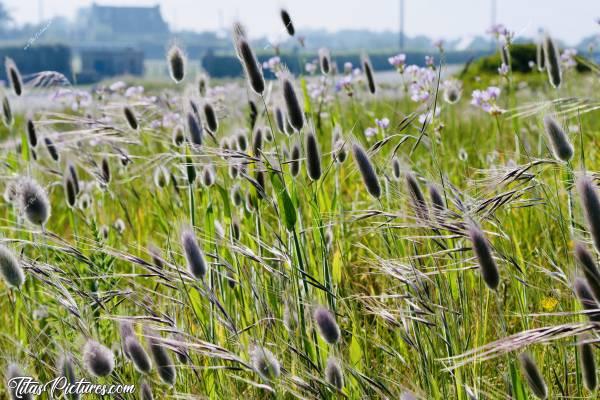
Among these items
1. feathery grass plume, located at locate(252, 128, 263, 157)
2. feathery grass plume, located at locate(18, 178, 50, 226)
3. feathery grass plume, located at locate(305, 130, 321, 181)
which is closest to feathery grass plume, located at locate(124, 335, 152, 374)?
feathery grass plume, located at locate(18, 178, 50, 226)

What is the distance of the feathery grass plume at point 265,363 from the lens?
1.15 metres

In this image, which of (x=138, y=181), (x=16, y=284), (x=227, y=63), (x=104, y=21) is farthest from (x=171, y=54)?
(x=104, y=21)

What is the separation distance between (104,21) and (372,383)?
408ft

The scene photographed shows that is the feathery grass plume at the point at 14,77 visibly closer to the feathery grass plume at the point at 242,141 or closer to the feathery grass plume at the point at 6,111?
the feathery grass plume at the point at 6,111

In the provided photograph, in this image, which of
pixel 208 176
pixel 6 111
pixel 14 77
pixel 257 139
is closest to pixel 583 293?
pixel 257 139

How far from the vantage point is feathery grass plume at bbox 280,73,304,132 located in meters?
1.45

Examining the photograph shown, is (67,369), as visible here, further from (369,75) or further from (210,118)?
(369,75)

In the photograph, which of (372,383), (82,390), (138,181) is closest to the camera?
(372,383)

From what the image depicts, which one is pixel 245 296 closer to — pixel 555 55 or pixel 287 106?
pixel 287 106

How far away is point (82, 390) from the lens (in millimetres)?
1412

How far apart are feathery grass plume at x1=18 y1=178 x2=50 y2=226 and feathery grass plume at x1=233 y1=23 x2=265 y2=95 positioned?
0.47 meters

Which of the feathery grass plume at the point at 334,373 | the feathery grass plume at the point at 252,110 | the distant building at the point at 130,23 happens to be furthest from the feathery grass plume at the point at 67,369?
the distant building at the point at 130,23

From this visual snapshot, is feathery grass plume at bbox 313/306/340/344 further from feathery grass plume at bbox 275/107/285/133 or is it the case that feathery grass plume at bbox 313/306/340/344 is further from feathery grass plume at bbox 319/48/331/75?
feathery grass plume at bbox 319/48/331/75

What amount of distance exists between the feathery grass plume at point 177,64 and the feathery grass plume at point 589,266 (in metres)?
1.29
